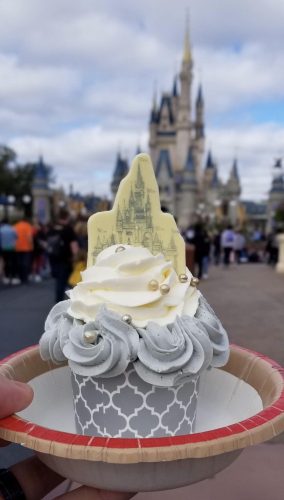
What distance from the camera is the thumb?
1208mm

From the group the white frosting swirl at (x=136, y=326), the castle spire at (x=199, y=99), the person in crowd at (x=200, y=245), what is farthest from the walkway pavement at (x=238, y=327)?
the castle spire at (x=199, y=99)

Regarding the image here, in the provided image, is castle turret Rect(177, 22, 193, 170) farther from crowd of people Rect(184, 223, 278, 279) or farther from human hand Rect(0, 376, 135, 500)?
human hand Rect(0, 376, 135, 500)

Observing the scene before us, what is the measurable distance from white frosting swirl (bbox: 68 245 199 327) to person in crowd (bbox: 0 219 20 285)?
263 inches

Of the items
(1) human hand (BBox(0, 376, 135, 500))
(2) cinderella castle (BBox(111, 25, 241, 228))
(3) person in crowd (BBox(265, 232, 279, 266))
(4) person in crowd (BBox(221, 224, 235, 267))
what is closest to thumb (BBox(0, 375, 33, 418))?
(1) human hand (BBox(0, 376, 135, 500))

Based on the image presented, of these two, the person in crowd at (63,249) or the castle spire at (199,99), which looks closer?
the person in crowd at (63,249)

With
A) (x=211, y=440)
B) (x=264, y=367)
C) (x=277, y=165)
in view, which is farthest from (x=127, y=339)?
(x=277, y=165)

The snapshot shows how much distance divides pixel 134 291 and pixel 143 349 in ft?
0.66

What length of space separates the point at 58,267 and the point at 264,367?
454 cm

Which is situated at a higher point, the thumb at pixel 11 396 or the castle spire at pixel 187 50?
the castle spire at pixel 187 50

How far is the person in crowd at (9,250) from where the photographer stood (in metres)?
7.89

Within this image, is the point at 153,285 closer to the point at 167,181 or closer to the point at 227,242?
the point at 227,242

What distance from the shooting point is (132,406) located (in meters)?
1.40

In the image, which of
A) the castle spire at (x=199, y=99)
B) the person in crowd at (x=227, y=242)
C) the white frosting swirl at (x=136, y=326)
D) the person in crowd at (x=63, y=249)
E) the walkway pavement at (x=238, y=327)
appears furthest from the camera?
the castle spire at (x=199, y=99)

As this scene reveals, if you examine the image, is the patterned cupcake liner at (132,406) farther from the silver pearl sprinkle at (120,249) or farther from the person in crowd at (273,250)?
the person in crowd at (273,250)
